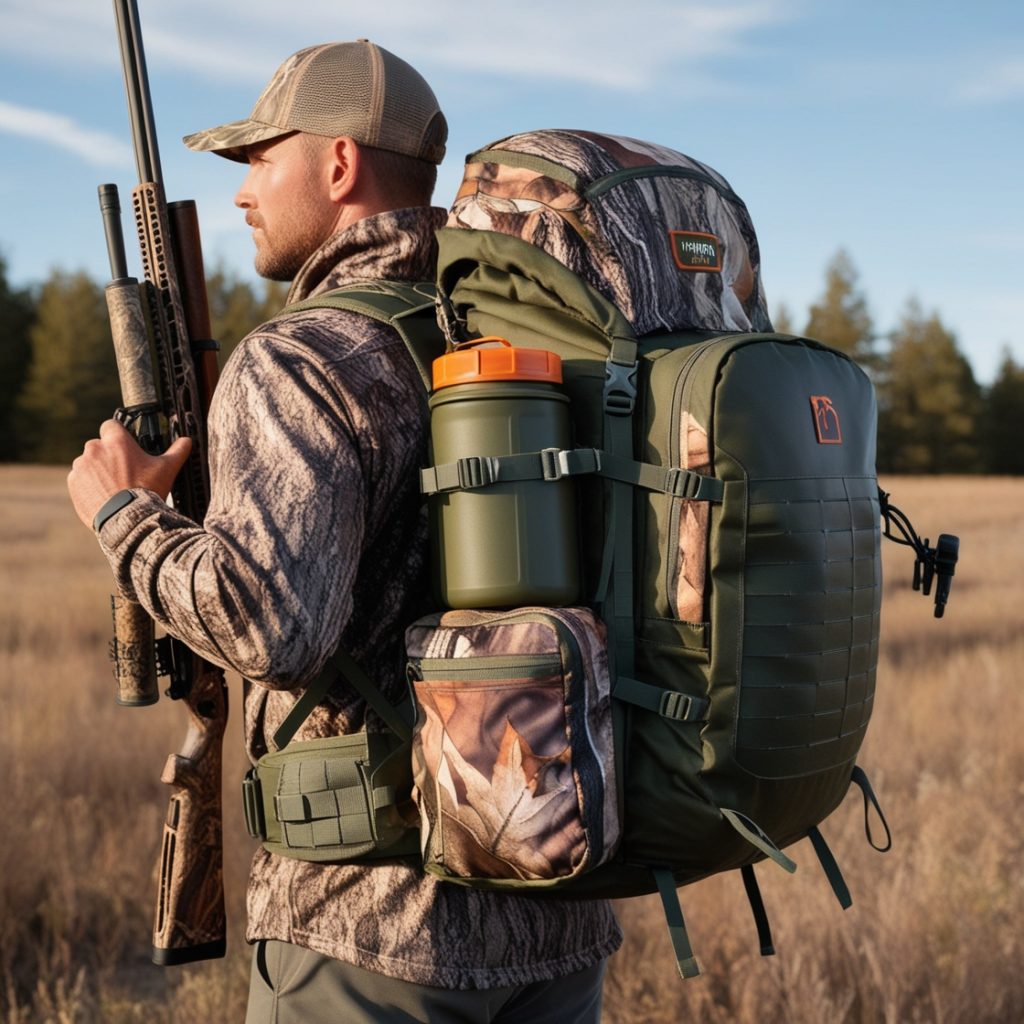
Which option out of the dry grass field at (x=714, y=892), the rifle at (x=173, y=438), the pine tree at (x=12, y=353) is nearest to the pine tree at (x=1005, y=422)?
the pine tree at (x=12, y=353)

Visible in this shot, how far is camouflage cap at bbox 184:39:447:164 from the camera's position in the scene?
8.54ft

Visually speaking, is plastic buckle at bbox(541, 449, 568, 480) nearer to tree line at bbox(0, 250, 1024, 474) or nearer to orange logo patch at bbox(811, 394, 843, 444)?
orange logo patch at bbox(811, 394, 843, 444)

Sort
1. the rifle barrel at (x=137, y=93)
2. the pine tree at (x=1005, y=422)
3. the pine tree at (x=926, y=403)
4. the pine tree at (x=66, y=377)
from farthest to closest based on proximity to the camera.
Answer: the pine tree at (x=1005, y=422) < the pine tree at (x=926, y=403) < the pine tree at (x=66, y=377) < the rifle barrel at (x=137, y=93)

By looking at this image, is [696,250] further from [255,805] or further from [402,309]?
[255,805]

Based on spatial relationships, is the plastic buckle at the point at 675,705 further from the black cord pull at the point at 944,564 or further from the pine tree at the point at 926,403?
the pine tree at the point at 926,403

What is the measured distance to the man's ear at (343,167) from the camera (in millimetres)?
2611

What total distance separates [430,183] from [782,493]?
1127 mm

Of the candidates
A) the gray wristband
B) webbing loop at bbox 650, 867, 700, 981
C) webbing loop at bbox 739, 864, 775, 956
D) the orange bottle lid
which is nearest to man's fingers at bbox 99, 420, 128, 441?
the gray wristband

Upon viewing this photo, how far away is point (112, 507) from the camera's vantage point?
2.23 metres

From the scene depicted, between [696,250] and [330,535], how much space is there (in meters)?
0.89

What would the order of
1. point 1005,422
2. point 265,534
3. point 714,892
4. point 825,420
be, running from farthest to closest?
point 1005,422, point 714,892, point 825,420, point 265,534

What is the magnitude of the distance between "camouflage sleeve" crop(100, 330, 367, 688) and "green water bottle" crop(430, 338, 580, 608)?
7.1 inches

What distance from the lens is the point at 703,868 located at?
7.24 feet

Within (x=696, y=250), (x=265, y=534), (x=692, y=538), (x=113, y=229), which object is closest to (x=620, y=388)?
(x=692, y=538)
